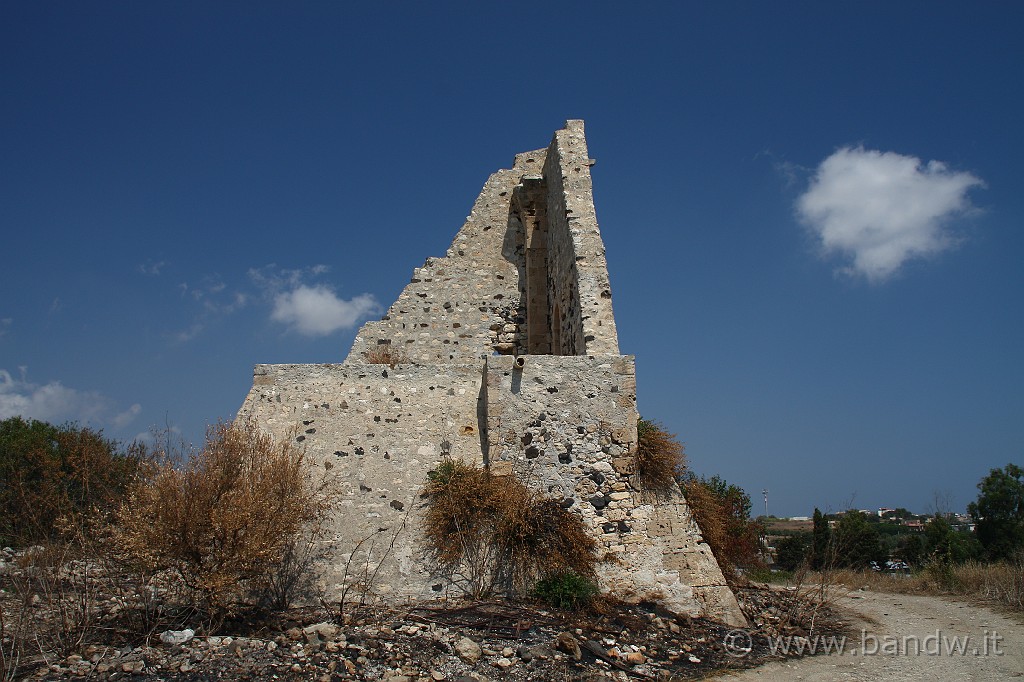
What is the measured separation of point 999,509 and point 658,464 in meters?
20.8

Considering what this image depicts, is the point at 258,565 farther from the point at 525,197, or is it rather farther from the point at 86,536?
the point at 525,197

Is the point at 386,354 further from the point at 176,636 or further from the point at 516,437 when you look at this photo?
the point at 176,636

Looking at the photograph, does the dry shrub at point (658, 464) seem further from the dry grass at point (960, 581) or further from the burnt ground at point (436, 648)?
the dry grass at point (960, 581)

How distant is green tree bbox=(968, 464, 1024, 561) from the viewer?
2211 centimetres

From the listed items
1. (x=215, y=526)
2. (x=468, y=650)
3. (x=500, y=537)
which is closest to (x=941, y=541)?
(x=500, y=537)

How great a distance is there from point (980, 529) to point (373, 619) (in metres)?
24.4

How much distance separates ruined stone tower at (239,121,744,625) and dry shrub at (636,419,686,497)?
173mm

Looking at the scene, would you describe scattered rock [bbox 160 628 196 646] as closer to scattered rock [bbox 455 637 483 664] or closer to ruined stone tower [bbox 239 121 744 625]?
ruined stone tower [bbox 239 121 744 625]

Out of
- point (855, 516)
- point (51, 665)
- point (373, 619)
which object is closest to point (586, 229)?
point (373, 619)

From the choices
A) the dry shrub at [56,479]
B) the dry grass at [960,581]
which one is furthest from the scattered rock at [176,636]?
the dry grass at [960,581]

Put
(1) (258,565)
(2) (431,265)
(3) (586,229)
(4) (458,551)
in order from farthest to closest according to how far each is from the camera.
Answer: (2) (431,265), (3) (586,229), (4) (458,551), (1) (258,565)

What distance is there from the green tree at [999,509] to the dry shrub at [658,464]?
63.3 ft

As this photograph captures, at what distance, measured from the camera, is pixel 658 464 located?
858 cm

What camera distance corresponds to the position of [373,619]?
6555 mm
